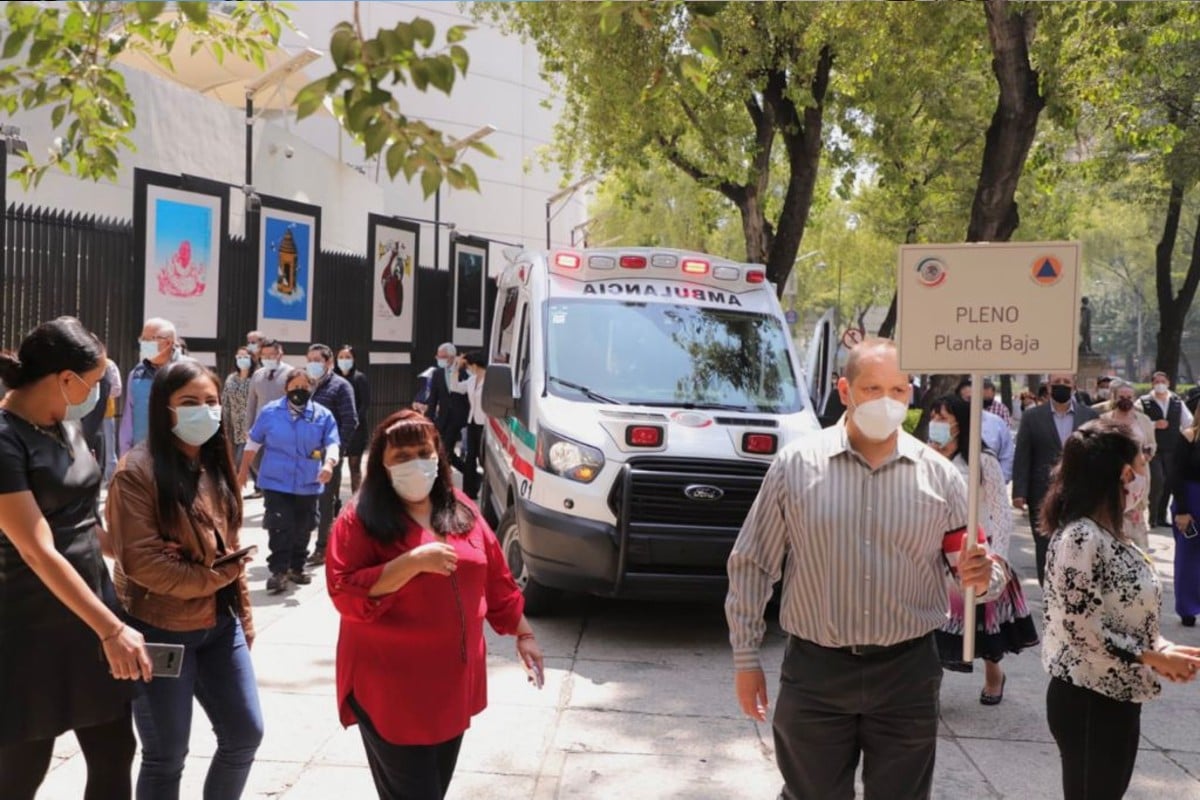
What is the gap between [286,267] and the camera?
55.6 ft

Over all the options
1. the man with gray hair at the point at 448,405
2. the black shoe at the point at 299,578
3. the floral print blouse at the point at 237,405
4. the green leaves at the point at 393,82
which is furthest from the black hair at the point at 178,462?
the man with gray hair at the point at 448,405

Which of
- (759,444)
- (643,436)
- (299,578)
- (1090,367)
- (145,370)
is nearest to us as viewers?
(643,436)

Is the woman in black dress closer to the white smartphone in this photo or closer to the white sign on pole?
the white smartphone

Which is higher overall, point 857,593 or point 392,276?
point 392,276

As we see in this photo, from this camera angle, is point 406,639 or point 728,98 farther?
point 728,98

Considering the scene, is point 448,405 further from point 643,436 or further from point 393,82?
point 393,82

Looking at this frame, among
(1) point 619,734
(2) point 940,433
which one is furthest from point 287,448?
(2) point 940,433

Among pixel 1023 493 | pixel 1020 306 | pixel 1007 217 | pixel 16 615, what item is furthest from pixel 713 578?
pixel 1007 217

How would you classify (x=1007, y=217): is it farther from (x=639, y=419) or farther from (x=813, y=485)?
(x=813, y=485)

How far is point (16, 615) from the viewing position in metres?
3.41

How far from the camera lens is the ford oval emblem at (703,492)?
7727mm

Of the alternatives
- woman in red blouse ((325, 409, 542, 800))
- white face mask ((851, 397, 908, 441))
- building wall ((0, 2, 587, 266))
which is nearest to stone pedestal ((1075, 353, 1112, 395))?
building wall ((0, 2, 587, 266))

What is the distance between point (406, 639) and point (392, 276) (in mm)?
16673

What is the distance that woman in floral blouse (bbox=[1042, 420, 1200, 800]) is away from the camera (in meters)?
3.99
